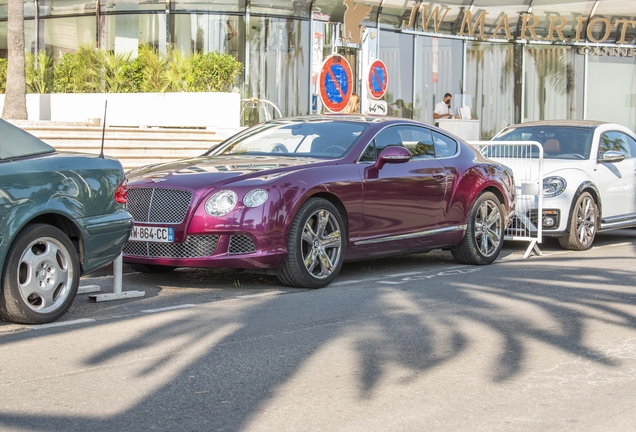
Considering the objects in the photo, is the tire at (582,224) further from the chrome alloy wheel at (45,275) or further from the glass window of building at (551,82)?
the glass window of building at (551,82)

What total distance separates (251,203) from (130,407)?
3688mm

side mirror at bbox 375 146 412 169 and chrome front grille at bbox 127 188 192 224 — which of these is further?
side mirror at bbox 375 146 412 169

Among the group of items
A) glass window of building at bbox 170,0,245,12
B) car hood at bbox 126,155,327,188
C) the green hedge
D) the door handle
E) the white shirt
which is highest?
glass window of building at bbox 170,0,245,12

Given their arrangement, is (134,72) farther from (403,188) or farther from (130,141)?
(403,188)

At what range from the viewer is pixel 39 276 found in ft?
22.1

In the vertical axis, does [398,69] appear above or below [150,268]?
above

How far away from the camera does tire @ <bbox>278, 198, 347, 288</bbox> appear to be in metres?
8.41

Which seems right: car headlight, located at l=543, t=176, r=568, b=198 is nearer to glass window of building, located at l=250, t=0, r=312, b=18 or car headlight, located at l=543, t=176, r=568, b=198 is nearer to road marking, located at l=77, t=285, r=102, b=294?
road marking, located at l=77, t=285, r=102, b=294

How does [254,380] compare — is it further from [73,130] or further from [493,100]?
[493,100]

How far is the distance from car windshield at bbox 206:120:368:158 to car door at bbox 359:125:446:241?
0.86 ft

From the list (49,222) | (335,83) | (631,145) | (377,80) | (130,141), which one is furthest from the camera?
(130,141)

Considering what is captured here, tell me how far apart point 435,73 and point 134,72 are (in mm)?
9620

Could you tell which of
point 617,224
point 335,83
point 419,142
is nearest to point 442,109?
point 335,83

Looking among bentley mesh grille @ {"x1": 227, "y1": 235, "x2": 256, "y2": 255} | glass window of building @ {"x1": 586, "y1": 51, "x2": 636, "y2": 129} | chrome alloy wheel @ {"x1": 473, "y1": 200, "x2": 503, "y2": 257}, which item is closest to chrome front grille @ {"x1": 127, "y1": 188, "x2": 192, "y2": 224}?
bentley mesh grille @ {"x1": 227, "y1": 235, "x2": 256, "y2": 255}
